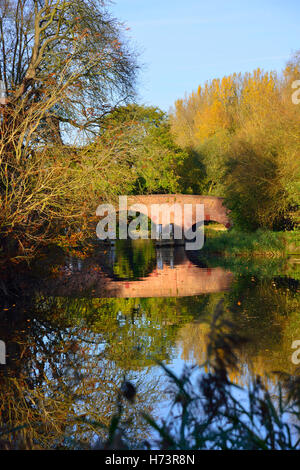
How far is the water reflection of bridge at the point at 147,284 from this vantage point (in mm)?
17609

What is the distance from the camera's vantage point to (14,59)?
18.6 metres

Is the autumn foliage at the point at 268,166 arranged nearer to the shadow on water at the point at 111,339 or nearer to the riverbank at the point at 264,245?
the riverbank at the point at 264,245

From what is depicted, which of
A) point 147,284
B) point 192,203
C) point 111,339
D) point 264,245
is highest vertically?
point 192,203

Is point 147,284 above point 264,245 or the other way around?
the other way around

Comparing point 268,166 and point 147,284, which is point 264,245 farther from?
point 147,284

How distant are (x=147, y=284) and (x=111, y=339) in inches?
393

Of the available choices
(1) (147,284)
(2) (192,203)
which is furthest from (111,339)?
(2) (192,203)

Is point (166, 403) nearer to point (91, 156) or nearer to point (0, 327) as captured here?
point (0, 327)

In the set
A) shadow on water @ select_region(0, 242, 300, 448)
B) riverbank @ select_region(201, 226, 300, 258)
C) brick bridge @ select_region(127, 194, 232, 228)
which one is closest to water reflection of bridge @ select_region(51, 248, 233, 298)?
shadow on water @ select_region(0, 242, 300, 448)

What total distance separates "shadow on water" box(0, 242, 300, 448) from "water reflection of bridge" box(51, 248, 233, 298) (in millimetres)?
39

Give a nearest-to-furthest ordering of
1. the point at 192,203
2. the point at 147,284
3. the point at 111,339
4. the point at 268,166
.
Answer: the point at 111,339 → the point at 147,284 → the point at 268,166 → the point at 192,203

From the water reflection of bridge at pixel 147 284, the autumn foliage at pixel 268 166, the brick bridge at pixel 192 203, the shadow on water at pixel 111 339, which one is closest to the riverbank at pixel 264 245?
the autumn foliage at pixel 268 166

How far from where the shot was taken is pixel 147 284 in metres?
20.3

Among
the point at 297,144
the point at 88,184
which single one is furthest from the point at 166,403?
the point at 297,144
